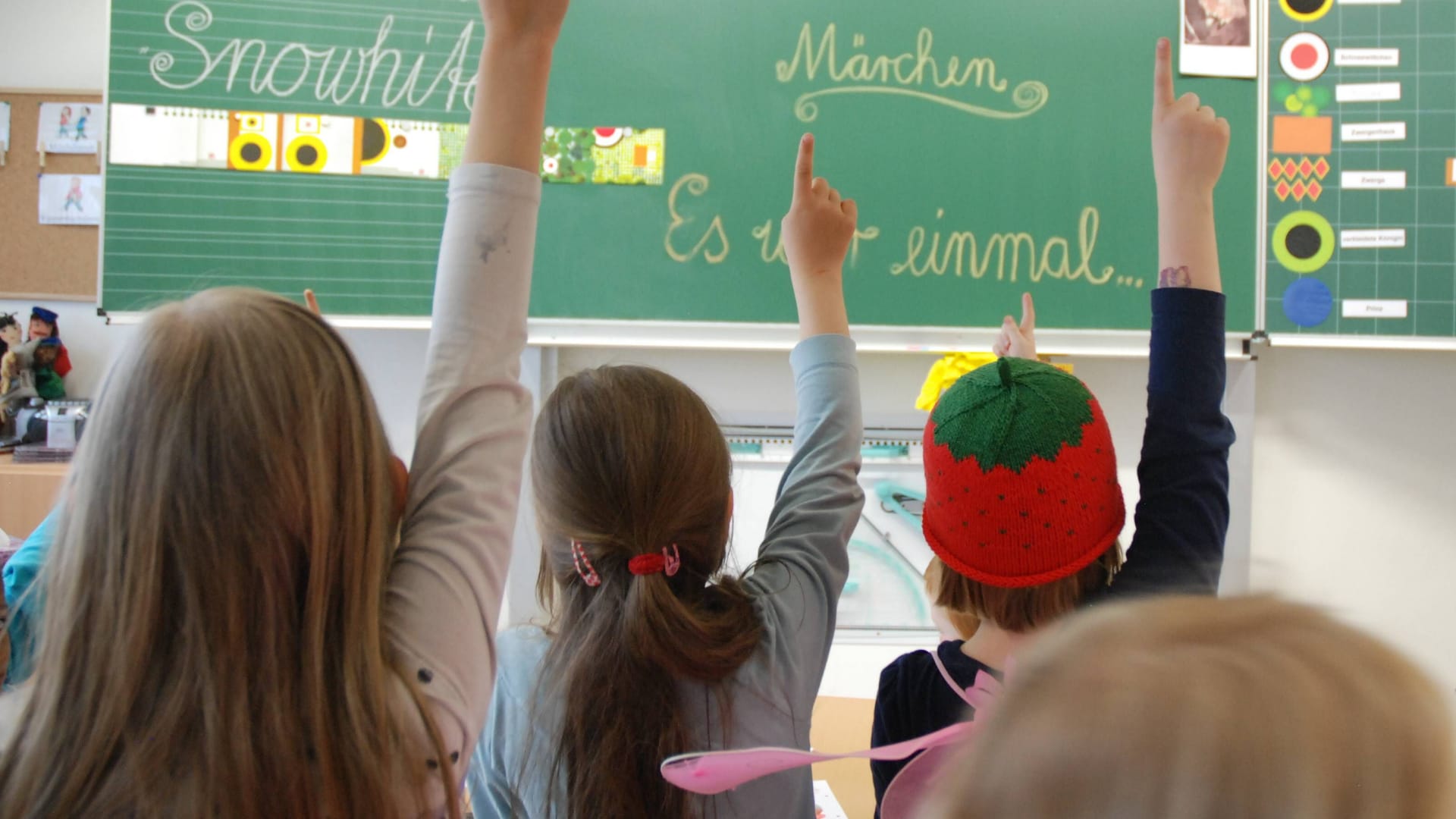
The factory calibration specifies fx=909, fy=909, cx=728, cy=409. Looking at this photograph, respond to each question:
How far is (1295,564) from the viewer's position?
2135 millimetres

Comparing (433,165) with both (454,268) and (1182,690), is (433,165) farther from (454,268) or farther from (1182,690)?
(1182,690)

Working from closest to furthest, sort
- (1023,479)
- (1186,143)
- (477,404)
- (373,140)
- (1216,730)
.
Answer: (1216,730) → (477,404) → (1023,479) → (1186,143) → (373,140)

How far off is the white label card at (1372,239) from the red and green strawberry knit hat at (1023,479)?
1.48m

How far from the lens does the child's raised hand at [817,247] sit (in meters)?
1.07

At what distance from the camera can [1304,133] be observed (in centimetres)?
193

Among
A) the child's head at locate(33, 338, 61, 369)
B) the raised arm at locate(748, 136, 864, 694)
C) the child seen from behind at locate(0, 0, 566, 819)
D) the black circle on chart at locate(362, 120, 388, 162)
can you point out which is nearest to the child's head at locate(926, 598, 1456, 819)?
the child seen from behind at locate(0, 0, 566, 819)

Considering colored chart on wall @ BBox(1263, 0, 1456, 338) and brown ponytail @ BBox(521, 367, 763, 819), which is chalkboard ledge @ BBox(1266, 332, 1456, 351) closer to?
colored chart on wall @ BBox(1263, 0, 1456, 338)

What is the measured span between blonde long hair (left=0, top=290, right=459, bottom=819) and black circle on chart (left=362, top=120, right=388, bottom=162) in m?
1.43

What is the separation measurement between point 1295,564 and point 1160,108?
1639 mm

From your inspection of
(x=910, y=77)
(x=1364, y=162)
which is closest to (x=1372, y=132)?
(x=1364, y=162)

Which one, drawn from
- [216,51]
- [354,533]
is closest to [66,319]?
[216,51]

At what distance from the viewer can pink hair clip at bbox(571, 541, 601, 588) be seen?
2.77 feet

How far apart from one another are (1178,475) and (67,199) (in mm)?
2581

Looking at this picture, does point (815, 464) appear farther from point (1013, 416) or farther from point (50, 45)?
point (50, 45)
